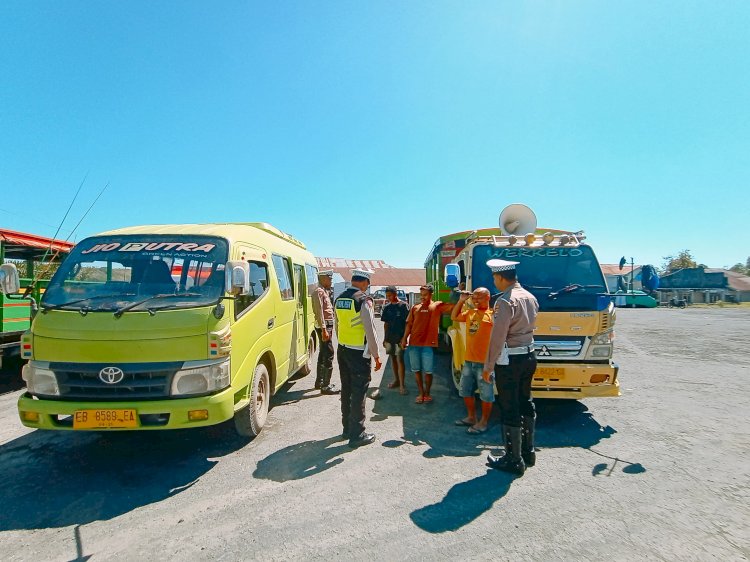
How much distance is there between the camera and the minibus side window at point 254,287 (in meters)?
4.15

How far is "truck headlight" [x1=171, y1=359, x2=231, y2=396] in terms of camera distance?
11.4ft

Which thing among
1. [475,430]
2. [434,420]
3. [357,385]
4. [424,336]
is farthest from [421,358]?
[357,385]

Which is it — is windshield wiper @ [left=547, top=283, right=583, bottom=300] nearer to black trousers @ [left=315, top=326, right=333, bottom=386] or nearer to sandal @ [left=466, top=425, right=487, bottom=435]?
sandal @ [left=466, top=425, right=487, bottom=435]

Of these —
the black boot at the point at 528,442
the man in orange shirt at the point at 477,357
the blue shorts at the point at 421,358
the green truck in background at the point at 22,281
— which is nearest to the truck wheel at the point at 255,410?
the blue shorts at the point at 421,358

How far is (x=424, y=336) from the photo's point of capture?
5.93 m

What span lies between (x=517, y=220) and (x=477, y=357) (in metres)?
3.49

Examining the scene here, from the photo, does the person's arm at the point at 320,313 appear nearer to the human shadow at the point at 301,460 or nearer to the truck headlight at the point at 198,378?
the human shadow at the point at 301,460

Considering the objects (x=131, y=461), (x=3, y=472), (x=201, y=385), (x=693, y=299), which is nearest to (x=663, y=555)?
(x=201, y=385)

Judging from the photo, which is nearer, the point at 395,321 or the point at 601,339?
the point at 601,339

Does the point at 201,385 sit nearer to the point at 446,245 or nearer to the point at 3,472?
the point at 3,472

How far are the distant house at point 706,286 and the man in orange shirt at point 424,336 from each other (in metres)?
58.4

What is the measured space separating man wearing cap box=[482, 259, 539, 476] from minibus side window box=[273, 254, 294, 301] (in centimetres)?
324

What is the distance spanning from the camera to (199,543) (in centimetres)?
270

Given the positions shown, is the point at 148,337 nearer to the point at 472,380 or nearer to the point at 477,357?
the point at 477,357
